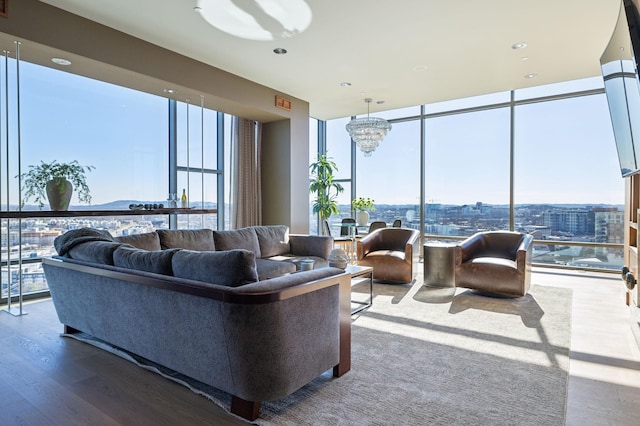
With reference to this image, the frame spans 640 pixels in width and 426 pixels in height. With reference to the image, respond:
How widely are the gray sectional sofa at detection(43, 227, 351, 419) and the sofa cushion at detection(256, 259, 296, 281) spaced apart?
1762 millimetres

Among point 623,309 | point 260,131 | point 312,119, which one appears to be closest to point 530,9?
point 623,309

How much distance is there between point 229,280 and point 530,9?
3.87 metres

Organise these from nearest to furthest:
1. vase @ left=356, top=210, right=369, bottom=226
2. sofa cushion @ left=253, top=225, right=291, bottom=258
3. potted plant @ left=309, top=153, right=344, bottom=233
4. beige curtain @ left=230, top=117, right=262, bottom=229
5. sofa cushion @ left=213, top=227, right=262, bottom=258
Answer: sofa cushion @ left=213, top=227, right=262, bottom=258, sofa cushion @ left=253, top=225, right=291, bottom=258, beige curtain @ left=230, top=117, right=262, bottom=229, vase @ left=356, top=210, right=369, bottom=226, potted plant @ left=309, top=153, right=344, bottom=233

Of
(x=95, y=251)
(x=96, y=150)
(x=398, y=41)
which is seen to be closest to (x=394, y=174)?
(x=398, y=41)

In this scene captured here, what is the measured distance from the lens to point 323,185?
324 inches

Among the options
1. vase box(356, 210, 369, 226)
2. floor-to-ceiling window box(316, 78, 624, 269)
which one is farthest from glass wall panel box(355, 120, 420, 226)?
vase box(356, 210, 369, 226)

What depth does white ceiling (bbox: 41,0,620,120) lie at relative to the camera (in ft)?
12.1

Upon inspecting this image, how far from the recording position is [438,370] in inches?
101

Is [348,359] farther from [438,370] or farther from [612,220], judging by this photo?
[612,220]

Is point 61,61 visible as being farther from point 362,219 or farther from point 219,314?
point 362,219

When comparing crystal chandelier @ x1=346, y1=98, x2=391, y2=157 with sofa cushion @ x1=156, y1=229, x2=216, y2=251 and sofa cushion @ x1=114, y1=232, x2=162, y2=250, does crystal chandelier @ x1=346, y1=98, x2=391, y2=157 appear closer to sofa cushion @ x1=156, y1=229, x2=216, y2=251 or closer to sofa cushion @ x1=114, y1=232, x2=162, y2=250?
sofa cushion @ x1=156, y1=229, x2=216, y2=251

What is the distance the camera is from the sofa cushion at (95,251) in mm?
2658

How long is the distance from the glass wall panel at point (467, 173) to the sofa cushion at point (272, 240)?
347 cm

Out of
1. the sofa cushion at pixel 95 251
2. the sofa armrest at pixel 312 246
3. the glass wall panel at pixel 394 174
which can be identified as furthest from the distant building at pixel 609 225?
the sofa cushion at pixel 95 251
